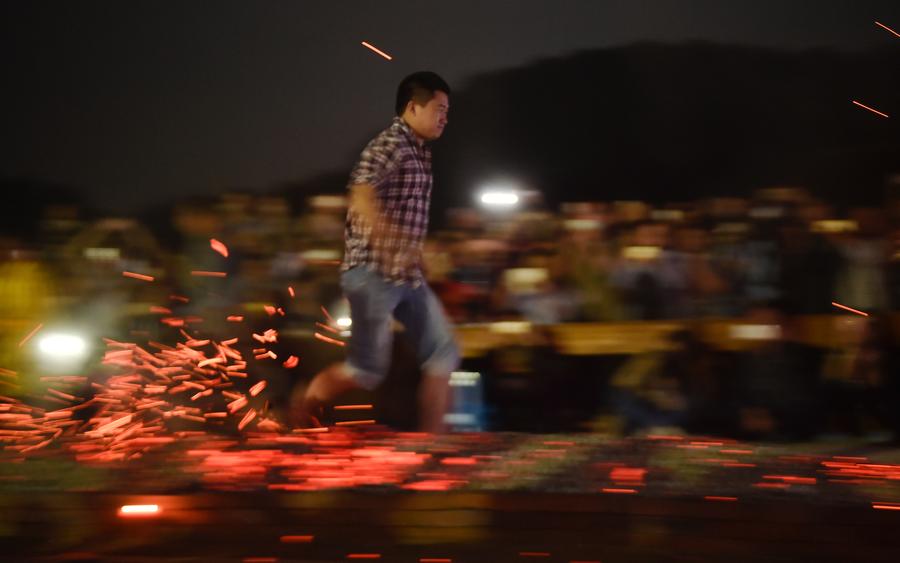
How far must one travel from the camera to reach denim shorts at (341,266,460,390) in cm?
547

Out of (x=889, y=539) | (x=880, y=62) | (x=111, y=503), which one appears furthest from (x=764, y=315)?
(x=880, y=62)

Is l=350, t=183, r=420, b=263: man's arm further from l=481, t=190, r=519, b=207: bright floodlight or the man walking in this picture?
l=481, t=190, r=519, b=207: bright floodlight

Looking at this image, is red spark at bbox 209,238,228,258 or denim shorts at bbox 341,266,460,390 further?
red spark at bbox 209,238,228,258

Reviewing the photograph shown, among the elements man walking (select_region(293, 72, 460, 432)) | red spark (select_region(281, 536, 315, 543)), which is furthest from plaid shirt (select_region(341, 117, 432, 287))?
red spark (select_region(281, 536, 315, 543))

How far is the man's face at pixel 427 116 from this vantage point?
5.62 meters

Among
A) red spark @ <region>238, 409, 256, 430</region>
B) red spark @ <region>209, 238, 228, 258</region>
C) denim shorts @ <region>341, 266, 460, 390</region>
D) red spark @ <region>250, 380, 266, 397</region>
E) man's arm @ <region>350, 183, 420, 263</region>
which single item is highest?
red spark @ <region>209, 238, 228, 258</region>

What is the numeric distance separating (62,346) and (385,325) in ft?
12.1

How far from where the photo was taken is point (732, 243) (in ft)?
25.7

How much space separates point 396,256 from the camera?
5438 mm

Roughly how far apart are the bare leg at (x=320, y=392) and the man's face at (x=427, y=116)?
1208 mm

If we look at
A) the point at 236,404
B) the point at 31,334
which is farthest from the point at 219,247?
the point at 31,334

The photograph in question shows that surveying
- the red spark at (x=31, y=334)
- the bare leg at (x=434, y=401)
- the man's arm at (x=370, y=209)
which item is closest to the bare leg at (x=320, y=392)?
the bare leg at (x=434, y=401)

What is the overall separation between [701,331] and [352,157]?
16.1ft

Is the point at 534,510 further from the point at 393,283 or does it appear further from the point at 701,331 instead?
the point at 701,331
